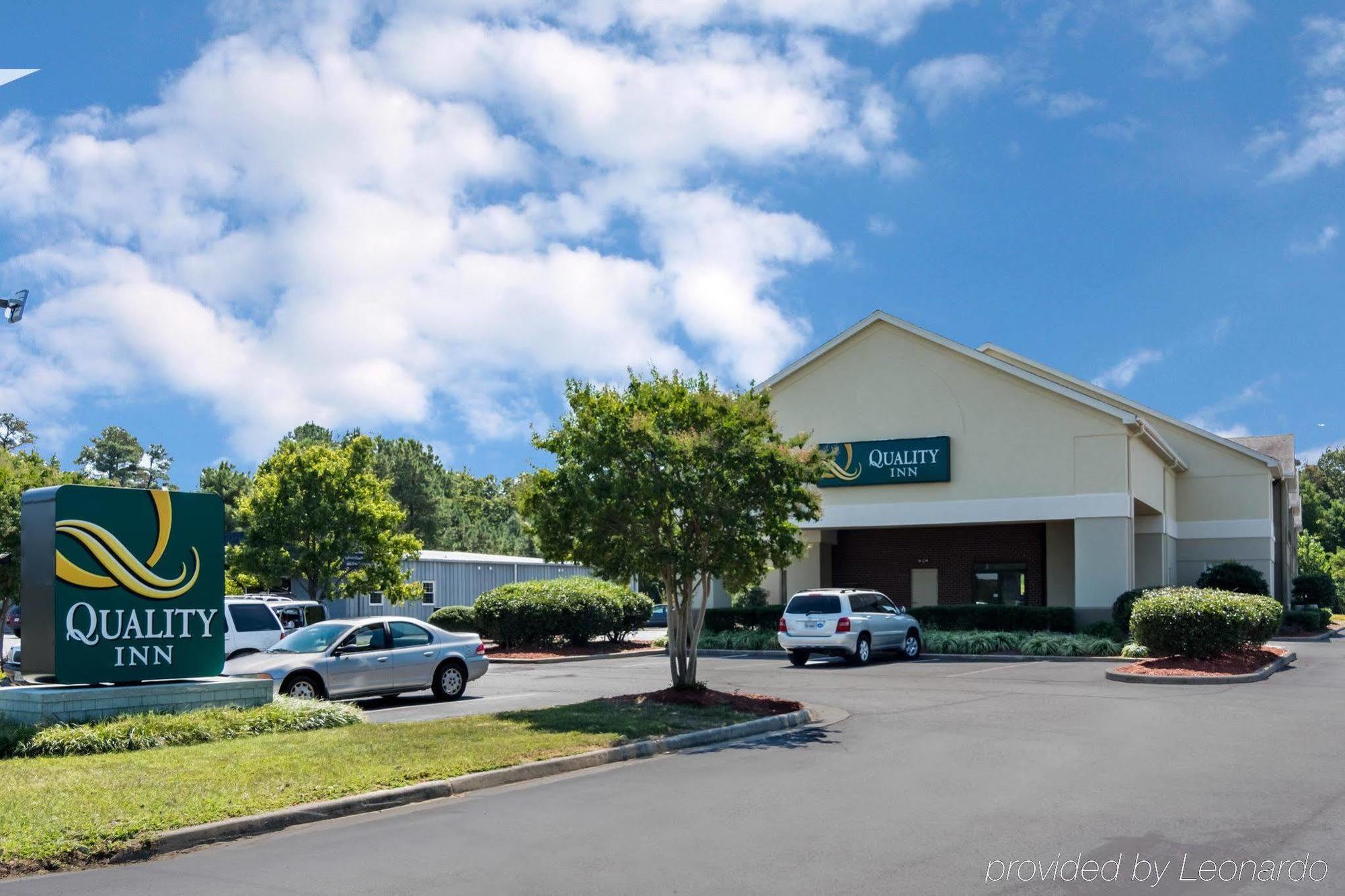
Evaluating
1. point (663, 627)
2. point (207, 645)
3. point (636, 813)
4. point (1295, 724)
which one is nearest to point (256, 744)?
point (207, 645)

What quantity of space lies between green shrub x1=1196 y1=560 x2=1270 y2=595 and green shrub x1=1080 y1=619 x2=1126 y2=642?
7675 mm

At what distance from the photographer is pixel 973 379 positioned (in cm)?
3356

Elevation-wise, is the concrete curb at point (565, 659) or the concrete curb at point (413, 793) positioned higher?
the concrete curb at point (413, 793)

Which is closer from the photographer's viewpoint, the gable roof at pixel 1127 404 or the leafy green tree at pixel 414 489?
the gable roof at pixel 1127 404

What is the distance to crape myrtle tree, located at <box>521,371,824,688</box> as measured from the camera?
15516mm

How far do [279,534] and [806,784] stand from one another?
97.2ft

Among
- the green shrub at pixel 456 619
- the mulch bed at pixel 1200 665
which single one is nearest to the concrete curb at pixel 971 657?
the mulch bed at pixel 1200 665

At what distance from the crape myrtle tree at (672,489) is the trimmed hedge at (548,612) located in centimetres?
1559

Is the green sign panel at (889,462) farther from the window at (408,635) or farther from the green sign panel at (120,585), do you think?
the green sign panel at (120,585)

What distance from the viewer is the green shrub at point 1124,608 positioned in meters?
29.3

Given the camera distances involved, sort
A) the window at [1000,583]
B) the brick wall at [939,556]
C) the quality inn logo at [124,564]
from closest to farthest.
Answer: the quality inn logo at [124,564]
the brick wall at [939,556]
the window at [1000,583]

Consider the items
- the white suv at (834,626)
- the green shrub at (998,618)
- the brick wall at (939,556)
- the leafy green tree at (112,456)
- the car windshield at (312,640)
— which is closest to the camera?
the car windshield at (312,640)

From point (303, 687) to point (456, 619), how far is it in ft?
59.5

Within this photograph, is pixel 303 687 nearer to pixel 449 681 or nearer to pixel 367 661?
pixel 367 661
